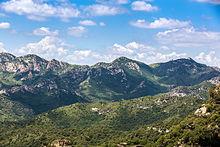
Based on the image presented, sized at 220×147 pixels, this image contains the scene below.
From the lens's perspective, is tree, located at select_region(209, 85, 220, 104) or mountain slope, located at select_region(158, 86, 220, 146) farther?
tree, located at select_region(209, 85, 220, 104)

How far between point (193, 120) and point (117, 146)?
1294 inches

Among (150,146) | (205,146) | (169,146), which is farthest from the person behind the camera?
(150,146)

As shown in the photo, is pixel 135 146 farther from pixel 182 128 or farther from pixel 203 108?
pixel 203 108

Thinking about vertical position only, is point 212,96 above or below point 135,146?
above

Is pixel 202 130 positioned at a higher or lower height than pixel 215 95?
lower

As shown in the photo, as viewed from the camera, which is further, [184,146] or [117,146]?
[117,146]

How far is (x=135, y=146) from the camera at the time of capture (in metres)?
172

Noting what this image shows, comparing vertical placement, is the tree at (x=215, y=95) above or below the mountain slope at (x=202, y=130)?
above

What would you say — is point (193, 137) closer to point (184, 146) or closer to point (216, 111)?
point (184, 146)

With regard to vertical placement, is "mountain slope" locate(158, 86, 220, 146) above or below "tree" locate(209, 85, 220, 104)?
below

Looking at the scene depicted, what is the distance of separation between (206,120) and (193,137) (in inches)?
834

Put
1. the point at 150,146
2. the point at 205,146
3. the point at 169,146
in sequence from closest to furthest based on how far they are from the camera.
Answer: the point at 205,146 → the point at 169,146 → the point at 150,146

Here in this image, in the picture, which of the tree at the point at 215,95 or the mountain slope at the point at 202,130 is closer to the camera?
the mountain slope at the point at 202,130

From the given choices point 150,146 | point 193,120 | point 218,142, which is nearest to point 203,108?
point 193,120
